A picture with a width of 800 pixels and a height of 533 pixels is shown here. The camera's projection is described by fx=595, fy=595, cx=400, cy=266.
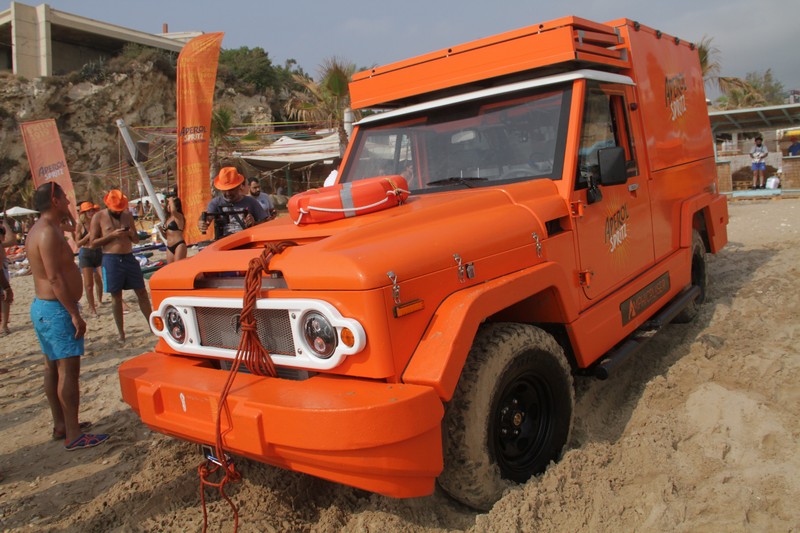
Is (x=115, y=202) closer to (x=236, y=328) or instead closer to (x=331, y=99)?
(x=236, y=328)

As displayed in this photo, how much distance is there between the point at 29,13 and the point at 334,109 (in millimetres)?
28928

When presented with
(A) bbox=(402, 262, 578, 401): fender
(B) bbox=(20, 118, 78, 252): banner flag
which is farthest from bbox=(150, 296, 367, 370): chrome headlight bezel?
(B) bbox=(20, 118, 78, 252): banner flag

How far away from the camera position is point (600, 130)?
3924 millimetres

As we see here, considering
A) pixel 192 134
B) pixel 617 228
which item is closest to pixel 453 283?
pixel 617 228

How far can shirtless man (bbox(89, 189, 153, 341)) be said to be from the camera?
269 inches

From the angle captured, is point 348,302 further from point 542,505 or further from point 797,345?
point 797,345

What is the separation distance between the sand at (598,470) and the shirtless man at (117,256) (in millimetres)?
1806

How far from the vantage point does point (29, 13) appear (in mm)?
36062

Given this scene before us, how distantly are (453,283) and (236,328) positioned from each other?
3.48 ft

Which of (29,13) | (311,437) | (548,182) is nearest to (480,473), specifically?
(311,437)

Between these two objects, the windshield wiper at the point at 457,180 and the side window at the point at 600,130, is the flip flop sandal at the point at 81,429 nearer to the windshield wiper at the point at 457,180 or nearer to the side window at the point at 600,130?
the windshield wiper at the point at 457,180

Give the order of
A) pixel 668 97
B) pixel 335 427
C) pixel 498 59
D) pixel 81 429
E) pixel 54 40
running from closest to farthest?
pixel 335 427, pixel 498 59, pixel 81 429, pixel 668 97, pixel 54 40

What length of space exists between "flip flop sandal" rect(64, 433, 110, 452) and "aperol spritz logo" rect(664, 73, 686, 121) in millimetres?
5153

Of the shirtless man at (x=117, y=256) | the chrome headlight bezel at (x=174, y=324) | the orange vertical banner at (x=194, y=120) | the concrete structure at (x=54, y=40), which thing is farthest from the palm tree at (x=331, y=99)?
the concrete structure at (x=54, y=40)
